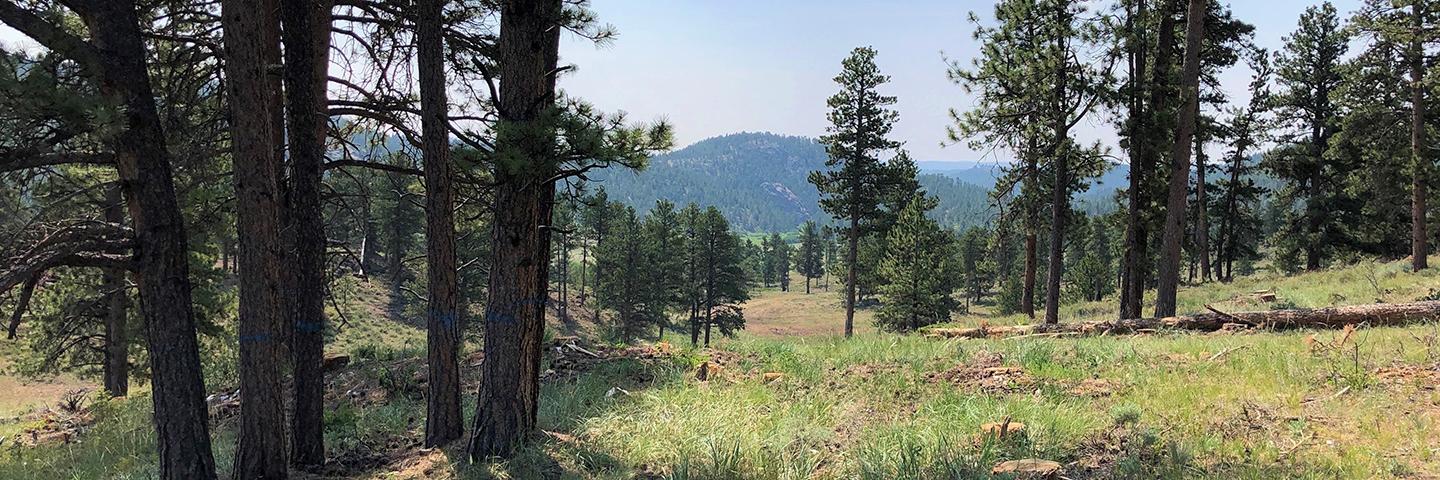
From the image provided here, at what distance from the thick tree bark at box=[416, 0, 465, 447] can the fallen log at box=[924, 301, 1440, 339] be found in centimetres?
838

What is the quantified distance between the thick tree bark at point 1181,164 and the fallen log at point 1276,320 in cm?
A: 144

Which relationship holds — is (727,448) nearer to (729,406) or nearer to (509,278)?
(729,406)

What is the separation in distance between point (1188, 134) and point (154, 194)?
46.7 ft

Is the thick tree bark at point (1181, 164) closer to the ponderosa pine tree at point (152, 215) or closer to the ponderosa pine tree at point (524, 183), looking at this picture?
the ponderosa pine tree at point (524, 183)

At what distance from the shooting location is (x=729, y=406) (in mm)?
6301

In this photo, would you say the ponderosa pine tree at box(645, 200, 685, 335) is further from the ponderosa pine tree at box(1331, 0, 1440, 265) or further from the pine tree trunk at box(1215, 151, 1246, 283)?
the ponderosa pine tree at box(1331, 0, 1440, 265)

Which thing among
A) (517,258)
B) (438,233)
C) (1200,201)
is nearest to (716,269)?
(1200,201)

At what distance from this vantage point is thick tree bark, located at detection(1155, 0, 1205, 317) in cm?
1146

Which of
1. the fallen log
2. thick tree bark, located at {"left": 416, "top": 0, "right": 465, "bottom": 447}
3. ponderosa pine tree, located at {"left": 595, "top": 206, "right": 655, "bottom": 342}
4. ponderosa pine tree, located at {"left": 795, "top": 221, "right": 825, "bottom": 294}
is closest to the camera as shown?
thick tree bark, located at {"left": 416, "top": 0, "right": 465, "bottom": 447}

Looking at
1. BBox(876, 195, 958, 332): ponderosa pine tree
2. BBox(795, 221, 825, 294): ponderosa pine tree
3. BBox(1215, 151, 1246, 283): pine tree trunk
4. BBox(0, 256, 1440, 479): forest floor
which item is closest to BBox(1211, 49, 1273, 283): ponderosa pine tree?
BBox(1215, 151, 1246, 283): pine tree trunk

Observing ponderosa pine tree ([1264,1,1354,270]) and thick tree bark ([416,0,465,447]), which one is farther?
ponderosa pine tree ([1264,1,1354,270])

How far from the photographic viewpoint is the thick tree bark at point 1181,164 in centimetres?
1146

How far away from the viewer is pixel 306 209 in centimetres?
646

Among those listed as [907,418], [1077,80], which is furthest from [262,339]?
[1077,80]
